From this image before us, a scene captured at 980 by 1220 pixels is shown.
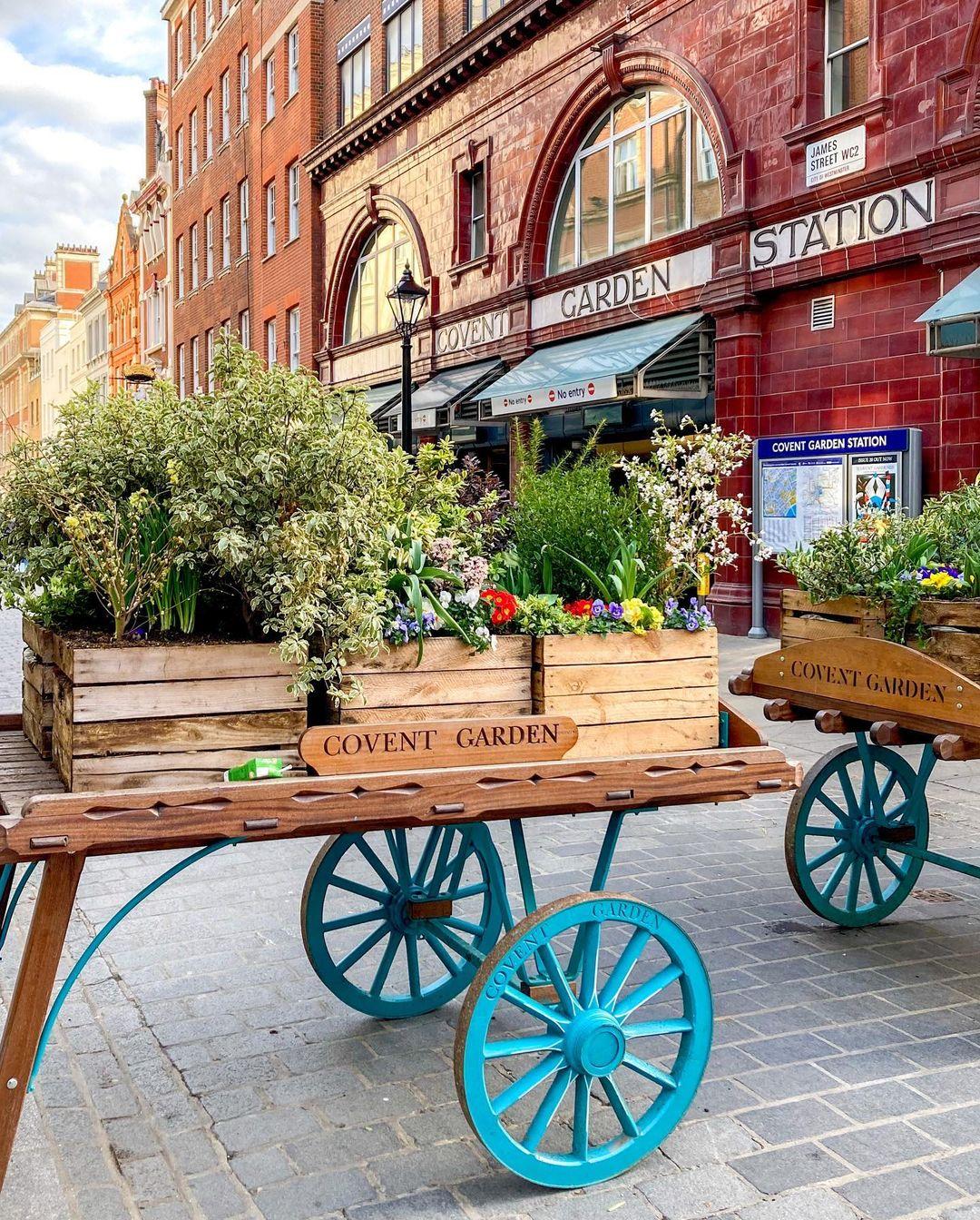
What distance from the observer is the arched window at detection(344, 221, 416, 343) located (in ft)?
82.7

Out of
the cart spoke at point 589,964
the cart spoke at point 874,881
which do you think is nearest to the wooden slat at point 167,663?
the cart spoke at point 589,964

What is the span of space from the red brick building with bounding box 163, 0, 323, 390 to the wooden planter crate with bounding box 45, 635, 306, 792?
24748mm

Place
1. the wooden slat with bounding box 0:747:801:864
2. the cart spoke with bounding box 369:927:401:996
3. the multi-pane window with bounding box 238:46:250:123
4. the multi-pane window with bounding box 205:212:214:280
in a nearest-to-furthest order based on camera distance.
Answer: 1. the wooden slat with bounding box 0:747:801:864
2. the cart spoke with bounding box 369:927:401:996
3. the multi-pane window with bounding box 238:46:250:123
4. the multi-pane window with bounding box 205:212:214:280

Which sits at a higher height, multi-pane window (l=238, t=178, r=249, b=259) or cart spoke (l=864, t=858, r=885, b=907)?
multi-pane window (l=238, t=178, r=249, b=259)

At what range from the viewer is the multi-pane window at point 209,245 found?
38.0 metres

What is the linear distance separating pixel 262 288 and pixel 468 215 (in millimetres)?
12131

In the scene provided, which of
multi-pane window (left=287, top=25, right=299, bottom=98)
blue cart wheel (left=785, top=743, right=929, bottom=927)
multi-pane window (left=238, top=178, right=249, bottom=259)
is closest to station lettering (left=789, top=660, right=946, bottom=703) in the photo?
blue cart wheel (left=785, top=743, right=929, bottom=927)

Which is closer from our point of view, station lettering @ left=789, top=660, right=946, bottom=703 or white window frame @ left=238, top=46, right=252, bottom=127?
station lettering @ left=789, top=660, right=946, bottom=703

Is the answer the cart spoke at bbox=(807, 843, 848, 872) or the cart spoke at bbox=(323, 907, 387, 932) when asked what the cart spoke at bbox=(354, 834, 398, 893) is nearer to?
the cart spoke at bbox=(323, 907, 387, 932)

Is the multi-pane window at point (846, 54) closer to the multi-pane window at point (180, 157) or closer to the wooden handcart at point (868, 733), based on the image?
the wooden handcart at point (868, 733)

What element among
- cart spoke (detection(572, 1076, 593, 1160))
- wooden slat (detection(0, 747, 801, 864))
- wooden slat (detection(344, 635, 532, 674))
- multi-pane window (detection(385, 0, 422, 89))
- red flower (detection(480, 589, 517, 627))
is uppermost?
multi-pane window (detection(385, 0, 422, 89))

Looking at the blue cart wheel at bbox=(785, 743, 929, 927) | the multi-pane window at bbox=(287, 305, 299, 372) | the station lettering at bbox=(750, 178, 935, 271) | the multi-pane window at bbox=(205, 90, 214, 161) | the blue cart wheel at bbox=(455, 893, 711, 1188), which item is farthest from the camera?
the multi-pane window at bbox=(205, 90, 214, 161)

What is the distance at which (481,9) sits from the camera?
21938 millimetres

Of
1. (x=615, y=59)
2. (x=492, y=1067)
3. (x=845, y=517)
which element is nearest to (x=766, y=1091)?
(x=492, y=1067)
